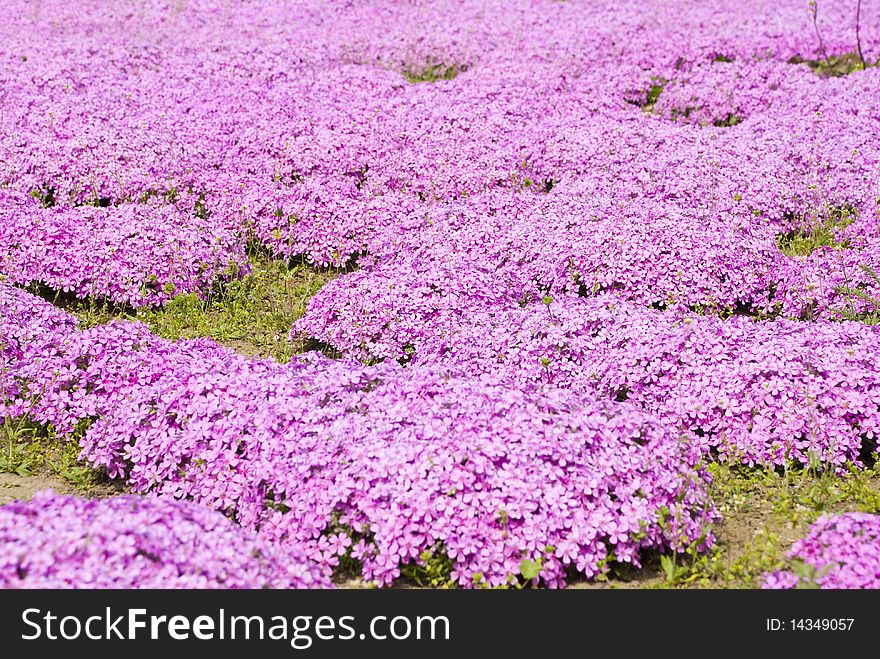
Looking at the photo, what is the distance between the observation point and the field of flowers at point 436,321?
593 centimetres

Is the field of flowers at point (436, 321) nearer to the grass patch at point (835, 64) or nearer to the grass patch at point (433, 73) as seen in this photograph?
the grass patch at point (835, 64)

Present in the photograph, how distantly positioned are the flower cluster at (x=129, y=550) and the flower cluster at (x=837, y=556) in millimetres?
2897

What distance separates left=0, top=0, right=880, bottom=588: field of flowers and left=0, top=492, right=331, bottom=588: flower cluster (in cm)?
2

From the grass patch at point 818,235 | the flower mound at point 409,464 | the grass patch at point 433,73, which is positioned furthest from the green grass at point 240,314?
the grass patch at point 433,73

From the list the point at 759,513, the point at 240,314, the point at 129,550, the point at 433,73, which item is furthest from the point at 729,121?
the point at 129,550

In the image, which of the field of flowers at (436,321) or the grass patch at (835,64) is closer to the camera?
the field of flowers at (436,321)

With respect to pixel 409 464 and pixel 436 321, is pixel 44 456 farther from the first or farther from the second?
pixel 436 321

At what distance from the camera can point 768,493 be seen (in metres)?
7.02

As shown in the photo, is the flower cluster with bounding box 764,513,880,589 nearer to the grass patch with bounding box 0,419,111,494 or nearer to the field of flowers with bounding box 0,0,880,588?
the field of flowers with bounding box 0,0,880,588

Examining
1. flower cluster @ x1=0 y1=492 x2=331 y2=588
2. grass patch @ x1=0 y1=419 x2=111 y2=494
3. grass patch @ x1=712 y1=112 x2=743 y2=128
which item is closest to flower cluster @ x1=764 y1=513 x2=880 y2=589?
flower cluster @ x1=0 y1=492 x2=331 y2=588

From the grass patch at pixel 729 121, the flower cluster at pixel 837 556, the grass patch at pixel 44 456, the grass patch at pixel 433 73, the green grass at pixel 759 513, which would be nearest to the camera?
the flower cluster at pixel 837 556
